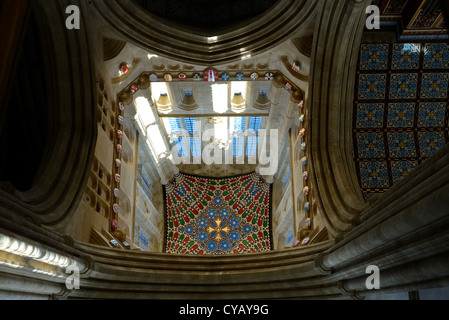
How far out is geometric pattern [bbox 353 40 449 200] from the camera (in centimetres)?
902

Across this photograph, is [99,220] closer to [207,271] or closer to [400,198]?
[207,271]

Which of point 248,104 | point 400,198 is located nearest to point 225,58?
point 248,104

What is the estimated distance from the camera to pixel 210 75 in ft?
34.7

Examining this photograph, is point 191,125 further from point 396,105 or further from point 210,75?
point 396,105

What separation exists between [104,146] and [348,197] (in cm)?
525

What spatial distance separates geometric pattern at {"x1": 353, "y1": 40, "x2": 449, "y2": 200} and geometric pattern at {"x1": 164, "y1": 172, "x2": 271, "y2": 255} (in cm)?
613

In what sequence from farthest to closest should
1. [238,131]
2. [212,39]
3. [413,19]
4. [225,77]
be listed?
[238,131] < [225,77] < [212,39] < [413,19]

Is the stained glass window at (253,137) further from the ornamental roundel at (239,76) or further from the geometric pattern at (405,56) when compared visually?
the geometric pattern at (405,56)

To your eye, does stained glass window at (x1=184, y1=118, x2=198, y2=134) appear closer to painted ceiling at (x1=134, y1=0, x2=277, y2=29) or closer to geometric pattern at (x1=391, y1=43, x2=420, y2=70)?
painted ceiling at (x1=134, y1=0, x2=277, y2=29)

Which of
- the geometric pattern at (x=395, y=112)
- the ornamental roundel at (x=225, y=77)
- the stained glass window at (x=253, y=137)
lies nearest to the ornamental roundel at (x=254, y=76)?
the ornamental roundel at (x=225, y=77)

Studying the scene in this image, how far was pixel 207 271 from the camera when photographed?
27.1 ft

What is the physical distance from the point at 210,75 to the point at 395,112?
4.31m

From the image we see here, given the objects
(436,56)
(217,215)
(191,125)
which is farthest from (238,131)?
(436,56)

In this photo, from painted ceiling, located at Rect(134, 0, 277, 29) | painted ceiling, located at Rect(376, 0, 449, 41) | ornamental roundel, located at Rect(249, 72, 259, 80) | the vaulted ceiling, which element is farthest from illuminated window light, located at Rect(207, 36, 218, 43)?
painted ceiling, located at Rect(376, 0, 449, 41)
